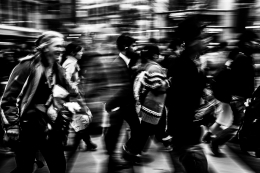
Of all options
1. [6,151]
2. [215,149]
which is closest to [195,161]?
[215,149]

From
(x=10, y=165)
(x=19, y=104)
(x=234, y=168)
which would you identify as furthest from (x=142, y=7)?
(x=10, y=165)

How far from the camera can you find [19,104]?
2881 mm

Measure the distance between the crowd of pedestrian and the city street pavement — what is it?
0.79 ft

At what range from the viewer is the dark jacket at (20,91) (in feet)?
9.21

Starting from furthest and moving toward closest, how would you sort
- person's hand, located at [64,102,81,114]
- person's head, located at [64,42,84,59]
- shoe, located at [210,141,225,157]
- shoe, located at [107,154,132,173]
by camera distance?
person's head, located at [64,42,84,59]
shoe, located at [210,141,225,157]
shoe, located at [107,154,132,173]
person's hand, located at [64,102,81,114]

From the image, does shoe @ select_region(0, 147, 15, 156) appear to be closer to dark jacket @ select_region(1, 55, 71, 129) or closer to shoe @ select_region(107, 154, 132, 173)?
shoe @ select_region(107, 154, 132, 173)

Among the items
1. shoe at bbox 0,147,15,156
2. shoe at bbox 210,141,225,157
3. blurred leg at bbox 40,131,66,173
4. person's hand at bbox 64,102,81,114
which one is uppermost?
person's hand at bbox 64,102,81,114

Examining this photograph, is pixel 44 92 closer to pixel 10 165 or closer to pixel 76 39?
pixel 76 39

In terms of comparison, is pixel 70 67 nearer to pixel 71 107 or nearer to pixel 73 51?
pixel 73 51

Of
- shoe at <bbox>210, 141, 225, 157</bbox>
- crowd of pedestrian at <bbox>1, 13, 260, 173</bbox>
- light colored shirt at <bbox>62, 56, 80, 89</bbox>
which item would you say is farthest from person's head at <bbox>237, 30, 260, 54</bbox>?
light colored shirt at <bbox>62, 56, 80, 89</bbox>

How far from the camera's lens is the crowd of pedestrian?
8.16ft

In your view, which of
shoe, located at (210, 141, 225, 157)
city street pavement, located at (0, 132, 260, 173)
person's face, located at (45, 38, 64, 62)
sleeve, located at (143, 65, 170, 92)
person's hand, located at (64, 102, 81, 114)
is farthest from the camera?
shoe, located at (210, 141, 225, 157)

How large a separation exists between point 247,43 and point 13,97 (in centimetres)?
348

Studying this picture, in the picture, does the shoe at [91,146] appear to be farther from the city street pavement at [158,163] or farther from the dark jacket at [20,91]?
the dark jacket at [20,91]
